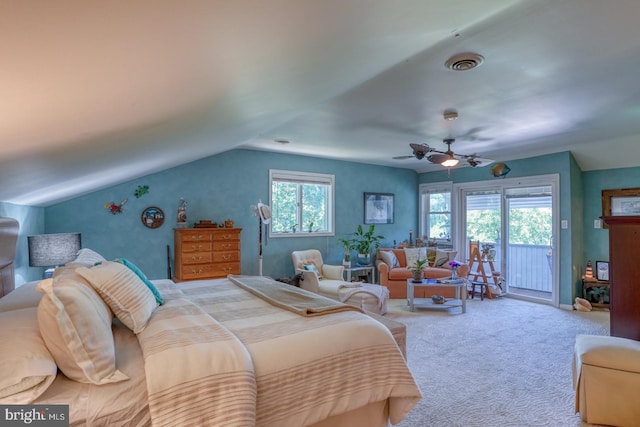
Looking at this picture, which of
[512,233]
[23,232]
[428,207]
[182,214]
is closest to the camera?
[23,232]

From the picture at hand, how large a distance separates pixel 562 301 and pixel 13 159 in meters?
6.87

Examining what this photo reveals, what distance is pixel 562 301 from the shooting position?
5.52m

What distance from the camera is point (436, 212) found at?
7629 mm

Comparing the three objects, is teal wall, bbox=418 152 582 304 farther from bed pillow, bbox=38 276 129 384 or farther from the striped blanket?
bed pillow, bbox=38 276 129 384

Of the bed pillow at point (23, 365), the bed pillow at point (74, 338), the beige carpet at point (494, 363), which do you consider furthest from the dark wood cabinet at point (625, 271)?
the bed pillow at point (23, 365)

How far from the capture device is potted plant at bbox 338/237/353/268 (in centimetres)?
616

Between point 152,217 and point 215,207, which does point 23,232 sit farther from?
point 215,207

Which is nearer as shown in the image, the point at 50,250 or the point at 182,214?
the point at 50,250

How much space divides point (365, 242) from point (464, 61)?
461 cm

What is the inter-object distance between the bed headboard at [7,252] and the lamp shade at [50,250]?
18.4 inches

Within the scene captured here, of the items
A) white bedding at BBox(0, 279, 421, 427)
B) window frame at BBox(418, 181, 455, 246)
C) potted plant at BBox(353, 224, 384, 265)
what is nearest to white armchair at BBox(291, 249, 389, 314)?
potted plant at BBox(353, 224, 384, 265)

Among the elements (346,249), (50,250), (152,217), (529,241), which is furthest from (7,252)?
(529,241)

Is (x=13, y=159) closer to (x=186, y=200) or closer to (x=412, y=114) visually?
(x=412, y=114)

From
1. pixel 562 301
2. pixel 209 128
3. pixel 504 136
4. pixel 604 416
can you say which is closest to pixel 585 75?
pixel 504 136
